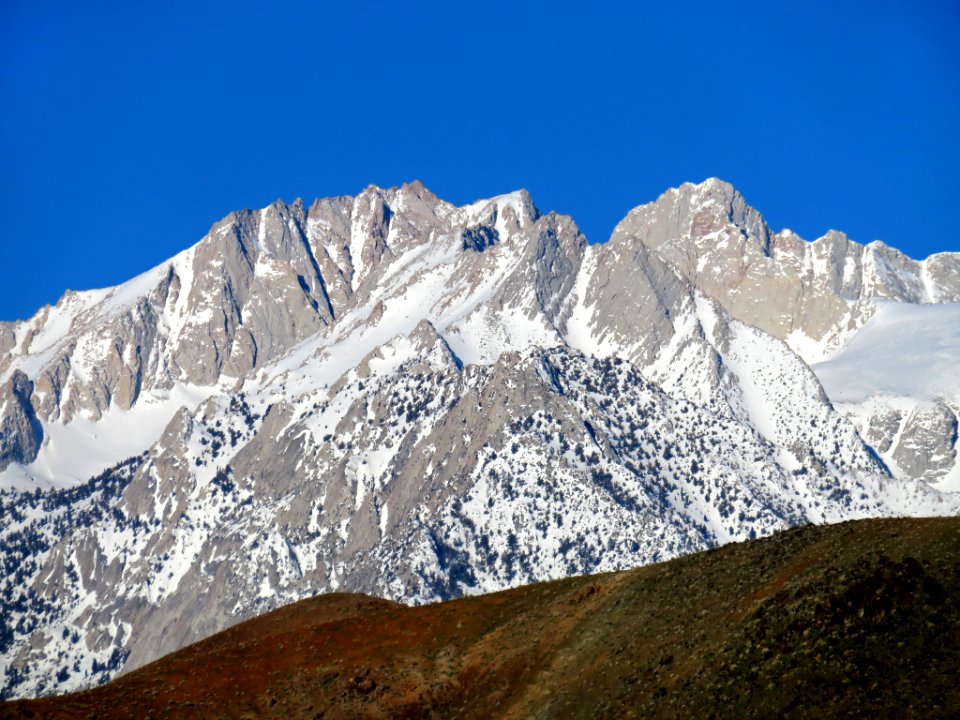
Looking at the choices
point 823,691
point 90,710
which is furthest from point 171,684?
point 823,691

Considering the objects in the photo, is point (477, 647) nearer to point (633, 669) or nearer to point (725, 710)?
point (633, 669)

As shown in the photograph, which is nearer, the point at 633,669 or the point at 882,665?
the point at 882,665

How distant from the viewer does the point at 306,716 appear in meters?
101

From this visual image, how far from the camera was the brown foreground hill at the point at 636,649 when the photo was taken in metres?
77.8

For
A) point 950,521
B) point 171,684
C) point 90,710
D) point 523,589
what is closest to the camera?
point 950,521

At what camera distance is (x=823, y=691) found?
76.2 metres

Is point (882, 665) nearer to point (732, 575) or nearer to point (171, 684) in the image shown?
point (732, 575)

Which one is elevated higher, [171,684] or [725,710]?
[171,684]

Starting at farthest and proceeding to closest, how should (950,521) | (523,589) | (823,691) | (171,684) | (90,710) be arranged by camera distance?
1. (523,589)
2. (171,684)
3. (90,710)
4. (950,521)
5. (823,691)

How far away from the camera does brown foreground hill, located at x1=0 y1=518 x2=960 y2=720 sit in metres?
77.8

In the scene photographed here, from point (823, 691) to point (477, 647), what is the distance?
34.0 m

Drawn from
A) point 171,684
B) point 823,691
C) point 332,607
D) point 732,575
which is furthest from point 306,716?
point 823,691

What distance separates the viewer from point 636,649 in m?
92.9

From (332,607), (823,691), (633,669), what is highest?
(332,607)
